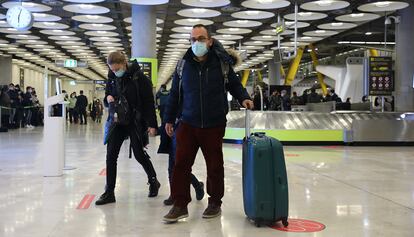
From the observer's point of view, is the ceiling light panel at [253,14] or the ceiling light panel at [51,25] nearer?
the ceiling light panel at [253,14]

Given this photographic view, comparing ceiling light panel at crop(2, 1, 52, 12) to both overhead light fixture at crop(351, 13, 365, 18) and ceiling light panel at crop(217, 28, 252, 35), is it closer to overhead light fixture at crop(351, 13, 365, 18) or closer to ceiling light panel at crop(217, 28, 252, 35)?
ceiling light panel at crop(217, 28, 252, 35)

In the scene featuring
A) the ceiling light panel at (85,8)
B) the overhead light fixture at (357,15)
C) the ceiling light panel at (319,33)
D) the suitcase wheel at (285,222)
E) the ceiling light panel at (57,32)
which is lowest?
the suitcase wheel at (285,222)

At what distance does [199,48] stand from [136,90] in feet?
3.76

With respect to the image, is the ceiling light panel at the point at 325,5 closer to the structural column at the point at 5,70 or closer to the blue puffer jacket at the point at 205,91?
the blue puffer jacket at the point at 205,91

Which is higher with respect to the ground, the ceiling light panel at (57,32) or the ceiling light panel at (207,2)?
the ceiling light panel at (57,32)

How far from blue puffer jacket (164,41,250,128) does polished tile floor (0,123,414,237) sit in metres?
0.92

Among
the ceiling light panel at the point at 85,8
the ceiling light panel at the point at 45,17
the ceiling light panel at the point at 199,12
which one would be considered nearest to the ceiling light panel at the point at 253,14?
the ceiling light panel at the point at 199,12

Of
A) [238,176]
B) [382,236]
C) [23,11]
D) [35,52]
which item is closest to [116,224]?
[382,236]

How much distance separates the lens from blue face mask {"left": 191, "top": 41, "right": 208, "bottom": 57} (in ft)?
13.7

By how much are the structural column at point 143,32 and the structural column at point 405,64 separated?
30.8 ft

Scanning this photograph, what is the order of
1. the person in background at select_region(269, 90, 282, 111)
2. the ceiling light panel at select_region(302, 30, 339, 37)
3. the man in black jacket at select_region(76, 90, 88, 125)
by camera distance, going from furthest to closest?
the man in black jacket at select_region(76, 90, 88, 125) → the ceiling light panel at select_region(302, 30, 339, 37) → the person in background at select_region(269, 90, 282, 111)

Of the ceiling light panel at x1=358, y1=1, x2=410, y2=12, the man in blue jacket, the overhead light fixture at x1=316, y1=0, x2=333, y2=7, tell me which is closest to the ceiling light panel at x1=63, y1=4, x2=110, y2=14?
the overhead light fixture at x1=316, y1=0, x2=333, y2=7

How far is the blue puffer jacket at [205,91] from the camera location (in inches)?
165

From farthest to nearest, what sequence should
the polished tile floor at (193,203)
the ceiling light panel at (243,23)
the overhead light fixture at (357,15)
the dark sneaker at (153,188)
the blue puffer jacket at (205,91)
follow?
the ceiling light panel at (243,23)
the overhead light fixture at (357,15)
the dark sneaker at (153,188)
the blue puffer jacket at (205,91)
the polished tile floor at (193,203)
